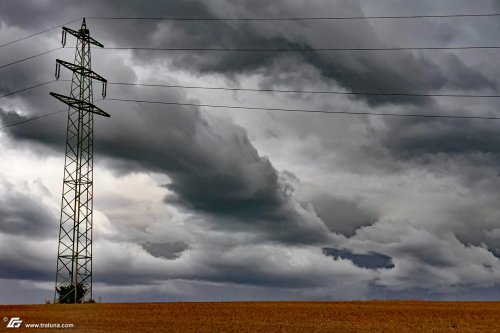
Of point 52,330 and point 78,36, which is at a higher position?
point 78,36

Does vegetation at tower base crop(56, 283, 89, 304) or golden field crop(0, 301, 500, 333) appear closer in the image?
golden field crop(0, 301, 500, 333)

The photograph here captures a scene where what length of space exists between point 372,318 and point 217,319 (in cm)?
1256

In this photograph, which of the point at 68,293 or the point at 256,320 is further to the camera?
the point at 68,293

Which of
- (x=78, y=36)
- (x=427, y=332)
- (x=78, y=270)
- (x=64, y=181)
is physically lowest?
(x=427, y=332)

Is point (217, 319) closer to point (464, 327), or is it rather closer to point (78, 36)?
point (464, 327)

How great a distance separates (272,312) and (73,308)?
18530mm

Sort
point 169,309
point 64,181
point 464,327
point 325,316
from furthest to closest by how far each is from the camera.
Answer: point 64,181 < point 169,309 < point 325,316 < point 464,327

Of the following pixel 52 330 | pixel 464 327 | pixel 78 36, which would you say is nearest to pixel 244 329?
pixel 52 330

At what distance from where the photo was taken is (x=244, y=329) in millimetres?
37188

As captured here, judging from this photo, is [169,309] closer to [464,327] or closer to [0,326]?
[0,326]

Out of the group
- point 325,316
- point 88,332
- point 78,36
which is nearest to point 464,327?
point 325,316

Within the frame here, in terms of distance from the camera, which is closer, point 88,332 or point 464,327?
point 88,332

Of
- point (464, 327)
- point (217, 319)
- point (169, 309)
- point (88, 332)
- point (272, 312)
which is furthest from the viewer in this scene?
point (169, 309)

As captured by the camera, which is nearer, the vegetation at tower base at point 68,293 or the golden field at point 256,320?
the golden field at point 256,320
